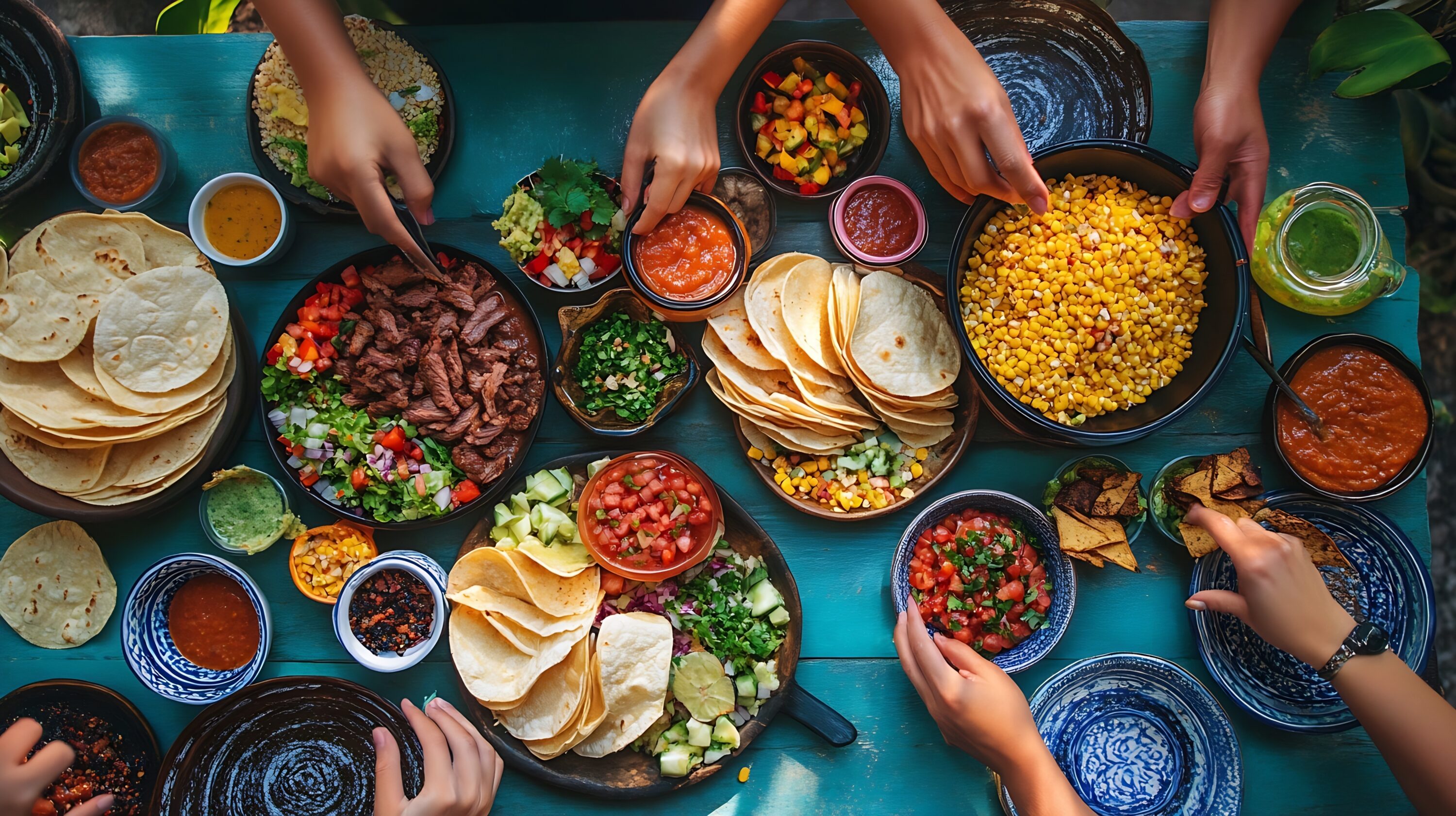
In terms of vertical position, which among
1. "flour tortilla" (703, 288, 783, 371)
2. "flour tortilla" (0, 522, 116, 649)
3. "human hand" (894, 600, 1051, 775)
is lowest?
"flour tortilla" (0, 522, 116, 649)

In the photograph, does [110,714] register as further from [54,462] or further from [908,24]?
[908,24]

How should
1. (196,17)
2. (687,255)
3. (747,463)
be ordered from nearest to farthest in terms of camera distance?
(687,255), (747,463), (196,17)

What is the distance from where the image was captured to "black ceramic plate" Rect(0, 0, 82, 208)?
8.68ft

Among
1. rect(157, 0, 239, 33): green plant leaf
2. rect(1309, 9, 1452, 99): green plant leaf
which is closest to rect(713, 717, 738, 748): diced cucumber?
rect(1309, 9, 1452, 99): green plant leaf

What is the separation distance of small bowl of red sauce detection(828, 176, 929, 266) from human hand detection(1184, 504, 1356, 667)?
140cm

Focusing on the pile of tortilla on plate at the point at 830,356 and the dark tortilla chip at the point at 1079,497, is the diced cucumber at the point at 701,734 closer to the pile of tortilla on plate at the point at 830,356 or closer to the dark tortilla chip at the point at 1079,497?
the pile of tortilla on plate at the point at 830,356

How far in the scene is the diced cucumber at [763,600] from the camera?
271 cm

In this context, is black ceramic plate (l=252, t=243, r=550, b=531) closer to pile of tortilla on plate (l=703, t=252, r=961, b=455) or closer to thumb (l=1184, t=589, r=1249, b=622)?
pile of tortilla on plate (l=703, t=252, r=961, b=455)

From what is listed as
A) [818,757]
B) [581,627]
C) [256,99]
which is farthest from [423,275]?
[818,757]

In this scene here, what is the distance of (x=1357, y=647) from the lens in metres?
2.37

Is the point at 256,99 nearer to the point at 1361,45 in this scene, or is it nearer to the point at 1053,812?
the point at 1053,812

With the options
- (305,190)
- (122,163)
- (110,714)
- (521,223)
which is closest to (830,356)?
(521,223)

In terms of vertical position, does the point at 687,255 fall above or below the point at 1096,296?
below

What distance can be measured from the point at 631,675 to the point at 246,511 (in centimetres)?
143
